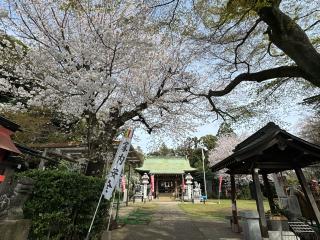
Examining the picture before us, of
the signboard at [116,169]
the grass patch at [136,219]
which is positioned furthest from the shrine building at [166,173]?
the signboard at [116,169]

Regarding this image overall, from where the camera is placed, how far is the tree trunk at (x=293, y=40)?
17.4 ft

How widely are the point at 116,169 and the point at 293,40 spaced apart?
199 inches

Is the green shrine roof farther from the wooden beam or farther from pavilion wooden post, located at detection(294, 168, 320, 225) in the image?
pavilion wooden post, located at detection(294, 168, 320, 225)

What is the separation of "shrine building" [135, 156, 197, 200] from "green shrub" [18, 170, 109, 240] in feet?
84.2

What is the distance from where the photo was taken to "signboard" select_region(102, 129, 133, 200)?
264 inches

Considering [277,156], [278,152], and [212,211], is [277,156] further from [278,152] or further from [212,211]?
[212,211]

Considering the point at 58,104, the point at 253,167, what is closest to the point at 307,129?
the point at 253,167

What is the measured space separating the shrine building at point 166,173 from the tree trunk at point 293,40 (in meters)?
27.6

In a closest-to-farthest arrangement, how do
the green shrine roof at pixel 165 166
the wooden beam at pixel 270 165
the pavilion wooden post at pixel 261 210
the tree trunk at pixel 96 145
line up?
the pavilion wooden post at pixel 261 210 → the wooden beam at pixel 270 165 → the tree trunk at pixel 96 145 → the green shrine roof at pixel 165 166

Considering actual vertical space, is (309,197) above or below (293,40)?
below

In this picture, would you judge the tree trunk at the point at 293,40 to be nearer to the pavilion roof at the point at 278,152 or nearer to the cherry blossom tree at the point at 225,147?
the pavilion roof at the point at 278,152

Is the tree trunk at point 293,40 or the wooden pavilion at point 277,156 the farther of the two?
the wooden pavilion at point 277,156

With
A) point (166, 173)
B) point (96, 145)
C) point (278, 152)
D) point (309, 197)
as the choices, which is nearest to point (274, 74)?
point (278, 152)

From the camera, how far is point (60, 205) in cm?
574
